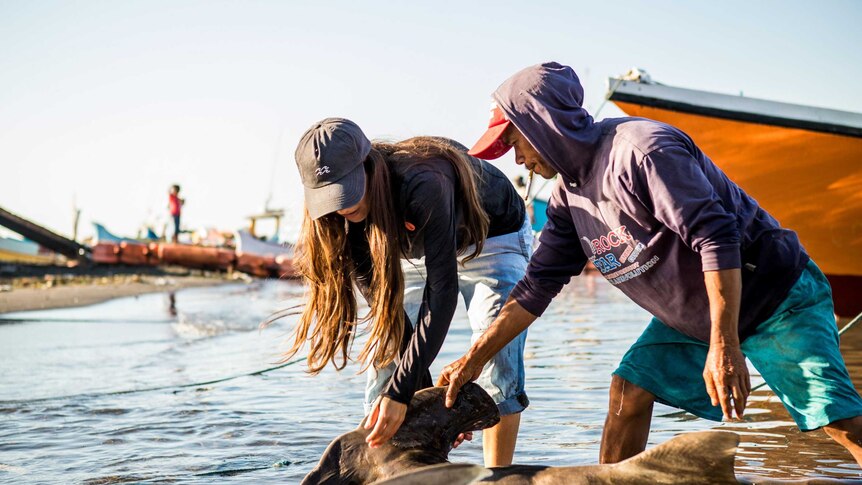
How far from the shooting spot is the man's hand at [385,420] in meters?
2.95

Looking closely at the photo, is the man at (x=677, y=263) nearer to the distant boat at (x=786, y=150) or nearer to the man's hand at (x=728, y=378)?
the man's hand at (x=728, y=378)

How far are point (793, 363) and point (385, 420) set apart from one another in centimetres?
132

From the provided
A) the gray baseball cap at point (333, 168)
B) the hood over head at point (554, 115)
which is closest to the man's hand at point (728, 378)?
the hood over head at point (554, 115)

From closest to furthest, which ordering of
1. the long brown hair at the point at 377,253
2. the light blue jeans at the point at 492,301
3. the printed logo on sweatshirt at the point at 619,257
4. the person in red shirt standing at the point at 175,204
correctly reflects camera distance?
the printed logo on sweatshirt at the point at 619,257 → the long brown hair at the point at 377,253 → the light blue jeans at the point at 492,301 → the person in red shirt standing at the point at 175,204

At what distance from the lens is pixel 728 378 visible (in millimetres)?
2559

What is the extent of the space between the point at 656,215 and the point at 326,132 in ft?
3.63

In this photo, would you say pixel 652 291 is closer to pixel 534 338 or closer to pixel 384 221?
pixel 384 221

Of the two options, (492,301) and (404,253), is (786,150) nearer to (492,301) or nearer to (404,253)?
(492,301)

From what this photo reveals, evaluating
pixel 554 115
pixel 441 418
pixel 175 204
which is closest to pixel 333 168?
pixel 554 115

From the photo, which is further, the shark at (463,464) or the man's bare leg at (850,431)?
the man's bare leg at (850,431)

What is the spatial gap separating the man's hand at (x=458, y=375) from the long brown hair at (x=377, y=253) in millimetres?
224

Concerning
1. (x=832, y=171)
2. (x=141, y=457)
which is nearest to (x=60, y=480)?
(x=141, y=457)

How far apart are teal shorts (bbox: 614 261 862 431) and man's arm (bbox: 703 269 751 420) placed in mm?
315

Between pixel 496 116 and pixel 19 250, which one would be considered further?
pixel 19 250
